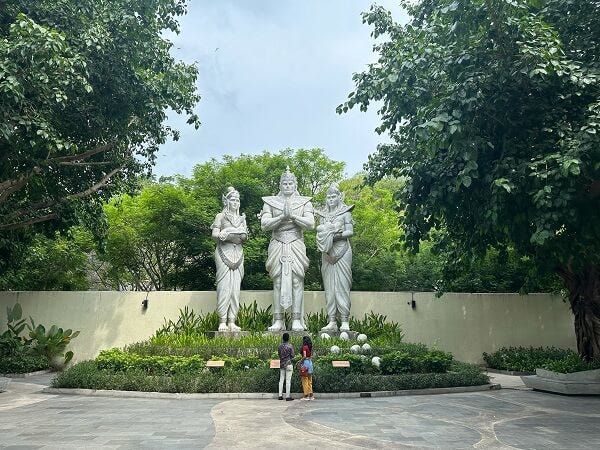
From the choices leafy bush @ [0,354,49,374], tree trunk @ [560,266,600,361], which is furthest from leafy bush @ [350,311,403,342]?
leafy bush @ [0,354,49,374]

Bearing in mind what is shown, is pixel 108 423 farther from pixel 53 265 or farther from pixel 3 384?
pixel 53 265

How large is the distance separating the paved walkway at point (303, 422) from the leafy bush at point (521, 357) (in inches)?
160

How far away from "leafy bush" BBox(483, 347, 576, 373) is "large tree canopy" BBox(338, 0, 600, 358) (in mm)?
5131

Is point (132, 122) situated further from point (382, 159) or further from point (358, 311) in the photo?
point (358, 311)

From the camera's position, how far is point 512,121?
777 centimetres

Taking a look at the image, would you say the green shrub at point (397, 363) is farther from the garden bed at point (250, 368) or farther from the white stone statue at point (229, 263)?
the white stone statue at point (229, 263)

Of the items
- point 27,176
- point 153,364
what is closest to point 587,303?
point 153,364

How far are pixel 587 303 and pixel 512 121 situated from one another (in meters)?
5.22

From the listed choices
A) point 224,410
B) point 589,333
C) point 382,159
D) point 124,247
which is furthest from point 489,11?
point 124,247

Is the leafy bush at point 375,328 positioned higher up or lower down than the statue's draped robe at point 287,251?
lower down

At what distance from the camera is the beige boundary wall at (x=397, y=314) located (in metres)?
14.0

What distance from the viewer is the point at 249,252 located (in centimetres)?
1670

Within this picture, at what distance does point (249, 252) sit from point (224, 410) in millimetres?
9326

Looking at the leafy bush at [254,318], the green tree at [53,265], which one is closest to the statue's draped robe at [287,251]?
the leafy bush at [254,318]
